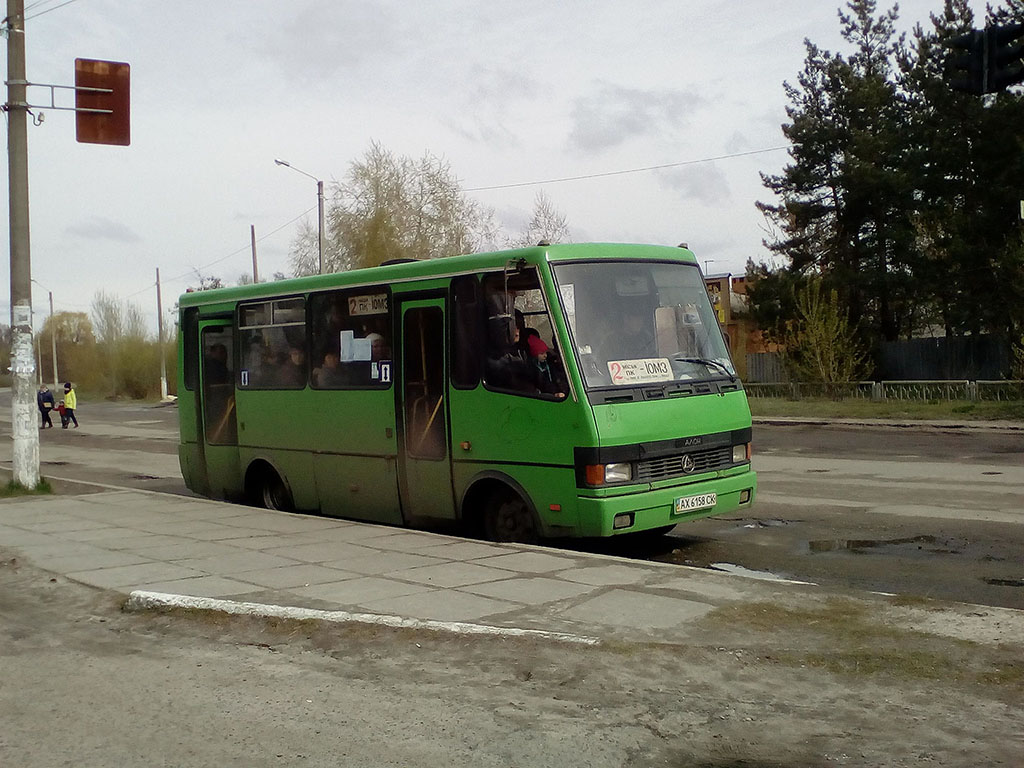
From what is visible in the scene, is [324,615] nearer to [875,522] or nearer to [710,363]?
[710,363]

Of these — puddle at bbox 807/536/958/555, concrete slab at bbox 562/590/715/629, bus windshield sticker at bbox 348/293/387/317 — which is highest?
bus windshield sticker at bbox 348/293/387/317

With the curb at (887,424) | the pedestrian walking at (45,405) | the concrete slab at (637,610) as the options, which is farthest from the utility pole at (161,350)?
the concrete slab at (637,610)

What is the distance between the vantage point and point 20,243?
14.4 m

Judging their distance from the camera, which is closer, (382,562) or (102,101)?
(382,562)

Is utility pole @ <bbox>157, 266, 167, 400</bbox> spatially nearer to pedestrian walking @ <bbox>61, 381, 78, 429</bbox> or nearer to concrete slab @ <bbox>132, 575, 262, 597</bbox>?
pedestrian walking @ <bbox>61, 381, 78, 429</bbox>

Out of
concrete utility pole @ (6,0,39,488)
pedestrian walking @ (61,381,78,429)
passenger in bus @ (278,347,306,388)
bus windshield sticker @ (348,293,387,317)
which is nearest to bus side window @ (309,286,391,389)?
bus windshield sticker @ (348,293,387,317)

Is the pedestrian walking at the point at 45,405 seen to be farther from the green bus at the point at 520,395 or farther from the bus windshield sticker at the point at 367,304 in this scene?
the bus windshield sticker at the point at 367,304

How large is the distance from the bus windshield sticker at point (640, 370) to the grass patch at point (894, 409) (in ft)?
69.0

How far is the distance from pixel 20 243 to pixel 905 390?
1133 inches

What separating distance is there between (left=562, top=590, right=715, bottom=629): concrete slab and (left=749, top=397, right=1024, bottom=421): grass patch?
23296mm

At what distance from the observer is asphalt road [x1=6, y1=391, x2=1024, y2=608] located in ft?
28.1

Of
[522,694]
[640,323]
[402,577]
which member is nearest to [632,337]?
[640,323]

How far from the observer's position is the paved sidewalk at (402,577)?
6645 millimetres

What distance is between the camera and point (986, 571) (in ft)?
27.9
